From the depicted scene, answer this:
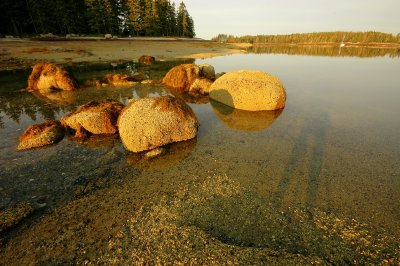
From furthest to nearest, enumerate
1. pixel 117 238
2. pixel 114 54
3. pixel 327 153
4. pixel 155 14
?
pixel 155 14 < pixel 114 54 < pixel 327 153 < pixel 117 238

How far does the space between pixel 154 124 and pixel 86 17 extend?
5357 centimetres

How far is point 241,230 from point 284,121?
5813mm

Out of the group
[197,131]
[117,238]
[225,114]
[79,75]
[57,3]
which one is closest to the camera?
[117,238]

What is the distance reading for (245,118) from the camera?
29.0 ft

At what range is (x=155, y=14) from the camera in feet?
179

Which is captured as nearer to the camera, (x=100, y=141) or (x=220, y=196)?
(x=220, y=196)

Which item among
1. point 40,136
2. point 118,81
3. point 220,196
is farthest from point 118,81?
point 220,196

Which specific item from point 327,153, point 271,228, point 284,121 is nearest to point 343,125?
point 284,121

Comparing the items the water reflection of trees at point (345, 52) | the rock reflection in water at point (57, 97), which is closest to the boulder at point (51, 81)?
the rock reflection in water at point (57, 97)

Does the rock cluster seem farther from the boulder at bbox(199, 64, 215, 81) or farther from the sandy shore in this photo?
the sandy shore

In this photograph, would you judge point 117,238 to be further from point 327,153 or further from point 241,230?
point 327,153

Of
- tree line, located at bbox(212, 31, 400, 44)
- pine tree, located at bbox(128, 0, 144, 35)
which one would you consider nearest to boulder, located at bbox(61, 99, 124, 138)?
pine tree, located at bbox(128, 0, 144, 35)

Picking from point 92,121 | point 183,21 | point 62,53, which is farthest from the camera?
point 183,21

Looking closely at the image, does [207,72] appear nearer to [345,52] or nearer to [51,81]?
[51,81]
